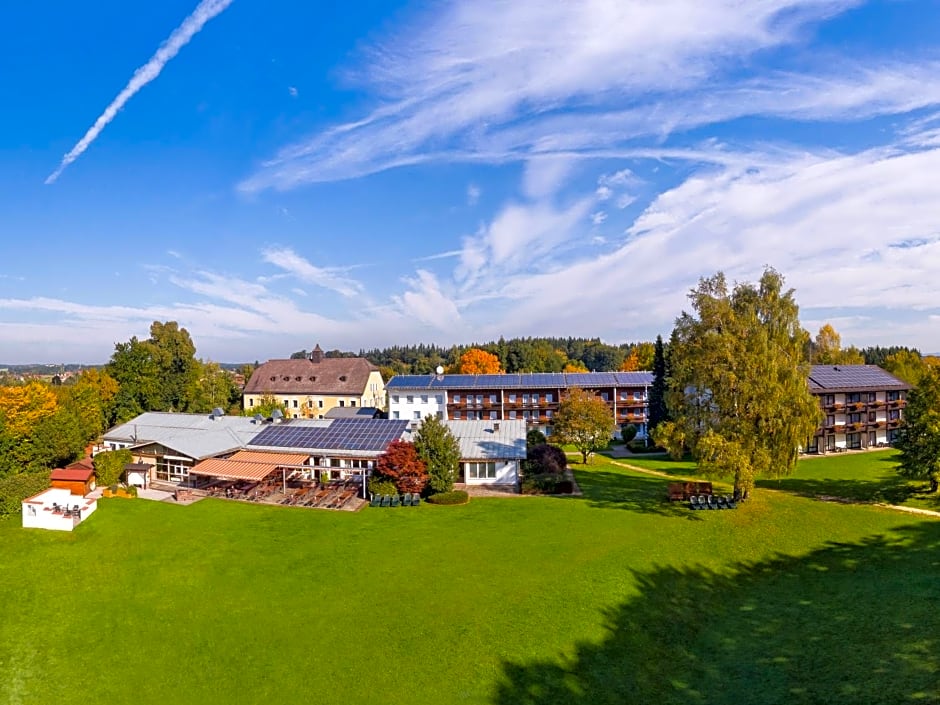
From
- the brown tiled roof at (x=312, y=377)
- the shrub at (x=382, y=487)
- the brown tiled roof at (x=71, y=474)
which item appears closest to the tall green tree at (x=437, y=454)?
the shrub at (x=382, y=487)

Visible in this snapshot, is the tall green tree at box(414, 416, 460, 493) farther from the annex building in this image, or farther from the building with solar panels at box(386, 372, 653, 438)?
the annex building

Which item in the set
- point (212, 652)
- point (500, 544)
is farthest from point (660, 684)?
point (212, 652)

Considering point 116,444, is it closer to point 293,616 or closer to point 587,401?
point 293,616

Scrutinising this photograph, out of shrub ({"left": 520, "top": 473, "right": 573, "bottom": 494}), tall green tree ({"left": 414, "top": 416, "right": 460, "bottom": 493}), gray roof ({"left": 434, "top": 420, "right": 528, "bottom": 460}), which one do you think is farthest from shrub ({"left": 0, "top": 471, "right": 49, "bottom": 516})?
shrub ({"left": 520, "top": 473, "right": 573, "bottom": 494})

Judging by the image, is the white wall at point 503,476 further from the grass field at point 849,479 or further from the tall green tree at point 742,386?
the grass field at point 849,479

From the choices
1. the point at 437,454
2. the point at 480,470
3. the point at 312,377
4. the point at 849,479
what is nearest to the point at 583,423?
the point at 480,470

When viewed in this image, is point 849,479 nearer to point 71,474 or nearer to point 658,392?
point 658,392
